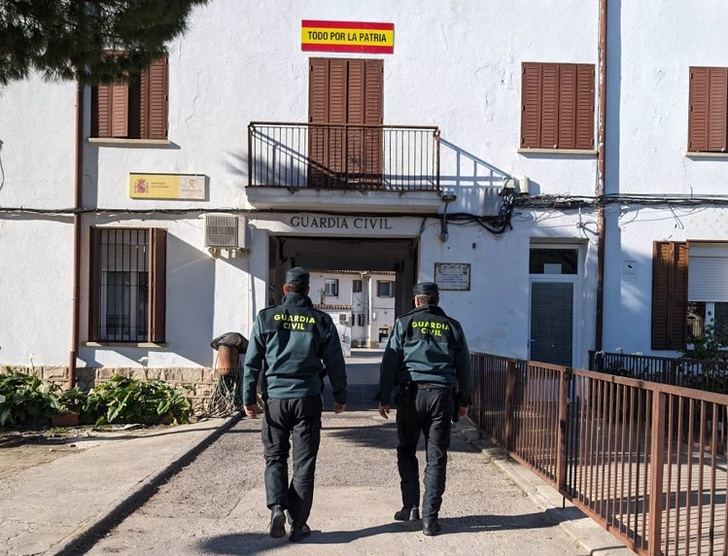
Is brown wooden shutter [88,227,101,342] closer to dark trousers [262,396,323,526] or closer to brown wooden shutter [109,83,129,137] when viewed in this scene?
brown wooden shutter [109,83,129,137]

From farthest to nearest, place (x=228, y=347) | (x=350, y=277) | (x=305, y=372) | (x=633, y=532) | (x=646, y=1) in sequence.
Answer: (x=350, y=277)
(x=646, y=1)
(x=228, y=347)
(x=305, y=372)
(x=633, y=532)

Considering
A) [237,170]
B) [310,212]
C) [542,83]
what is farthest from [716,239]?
[237,170]

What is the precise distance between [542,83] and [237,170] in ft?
17.3

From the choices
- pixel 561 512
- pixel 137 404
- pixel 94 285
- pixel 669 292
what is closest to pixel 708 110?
pixel 669 292

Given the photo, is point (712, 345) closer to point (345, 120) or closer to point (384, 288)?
point (345, 120)

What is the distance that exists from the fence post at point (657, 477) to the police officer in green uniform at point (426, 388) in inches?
61.6

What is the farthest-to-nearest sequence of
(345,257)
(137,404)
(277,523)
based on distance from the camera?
1. (345,257)
2. (137,404)
3. (277,523)

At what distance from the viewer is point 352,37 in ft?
38.8

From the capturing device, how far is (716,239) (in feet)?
38.6

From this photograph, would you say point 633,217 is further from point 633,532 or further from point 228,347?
point 633,532

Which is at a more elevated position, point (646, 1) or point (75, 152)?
point (646, 1)

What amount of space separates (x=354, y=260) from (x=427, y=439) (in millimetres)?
12043

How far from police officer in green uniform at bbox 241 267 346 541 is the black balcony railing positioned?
21.2ft

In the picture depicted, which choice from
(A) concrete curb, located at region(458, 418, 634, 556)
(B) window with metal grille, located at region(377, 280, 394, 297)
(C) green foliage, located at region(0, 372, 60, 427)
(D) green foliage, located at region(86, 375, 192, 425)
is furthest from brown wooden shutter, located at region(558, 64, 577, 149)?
(B) window with metal grille, located at region(377, 280, 394, 297)
